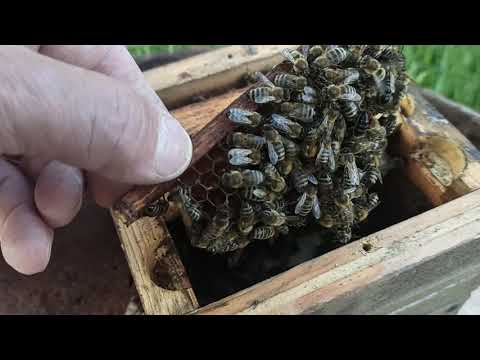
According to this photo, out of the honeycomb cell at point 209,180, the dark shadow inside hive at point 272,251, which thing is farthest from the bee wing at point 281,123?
the dark shadow inside hive at point 272,251

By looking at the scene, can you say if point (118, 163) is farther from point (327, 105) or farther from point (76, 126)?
point (327, 105)

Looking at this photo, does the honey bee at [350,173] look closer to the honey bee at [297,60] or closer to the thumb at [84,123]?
the honey bee at [297,60]

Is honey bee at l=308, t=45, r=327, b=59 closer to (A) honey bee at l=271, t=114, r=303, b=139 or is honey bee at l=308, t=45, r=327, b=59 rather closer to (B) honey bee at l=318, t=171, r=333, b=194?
(A) honey bee at l=271, t=114, r=303, b=139

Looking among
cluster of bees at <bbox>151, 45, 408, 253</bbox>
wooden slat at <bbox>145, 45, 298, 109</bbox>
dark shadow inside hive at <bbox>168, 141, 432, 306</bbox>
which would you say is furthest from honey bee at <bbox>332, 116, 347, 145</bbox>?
wooden slat at <bbox>145, 45, 298, 109</bbox>

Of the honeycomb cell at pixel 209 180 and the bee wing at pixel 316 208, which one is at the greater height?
the honeycomb cell at pixel 209 180

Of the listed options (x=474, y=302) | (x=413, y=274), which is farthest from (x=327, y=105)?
(x=474, y=302)

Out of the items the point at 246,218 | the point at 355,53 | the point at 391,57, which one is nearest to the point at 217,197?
the point at 246,218
